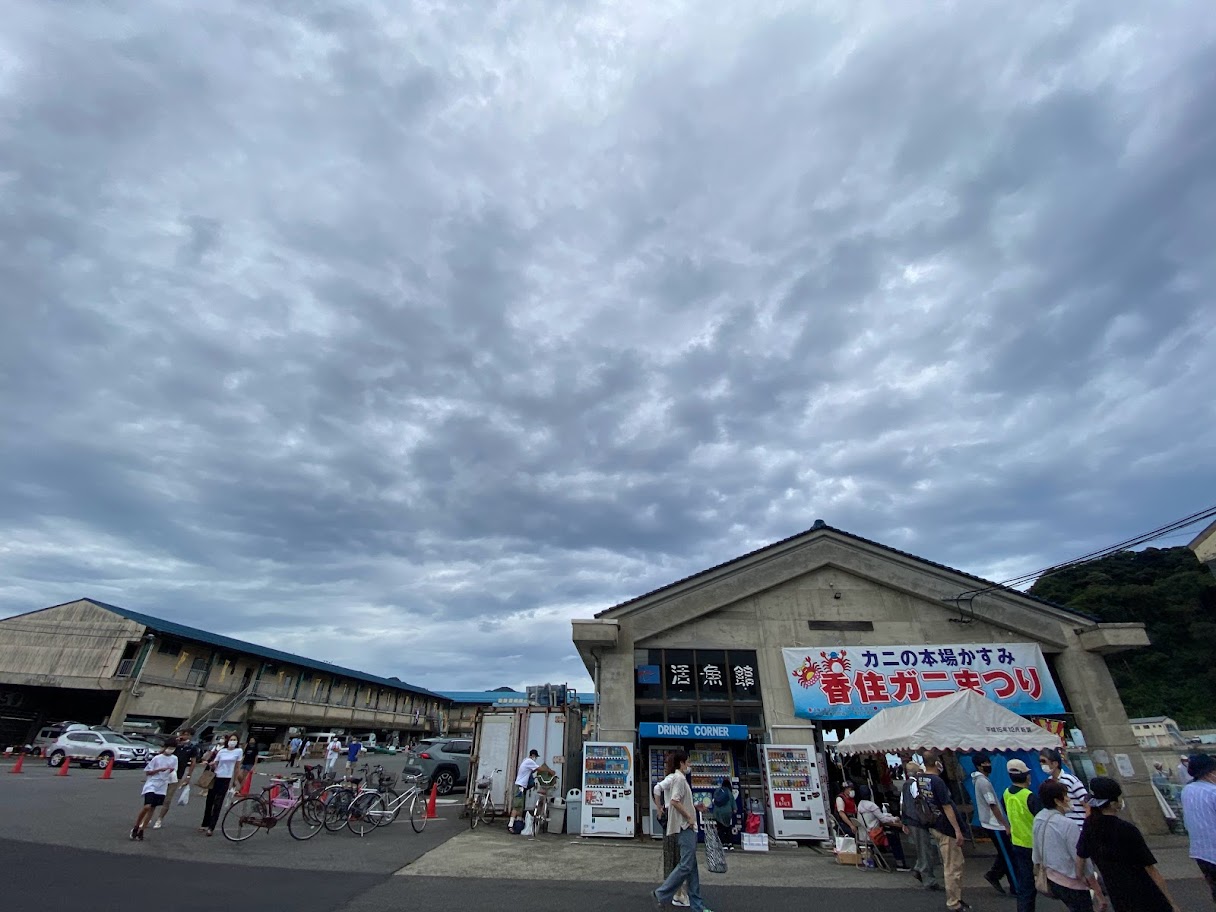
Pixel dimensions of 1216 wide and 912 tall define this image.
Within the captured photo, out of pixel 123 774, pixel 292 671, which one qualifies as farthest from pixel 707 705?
pixel 292 671

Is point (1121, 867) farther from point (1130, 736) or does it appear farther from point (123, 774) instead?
point (123, 774)

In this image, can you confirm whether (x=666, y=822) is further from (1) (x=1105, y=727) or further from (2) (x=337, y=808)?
(1) (x=1105, y=727)

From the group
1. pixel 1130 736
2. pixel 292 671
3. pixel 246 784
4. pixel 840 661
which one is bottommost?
pixel 246 784

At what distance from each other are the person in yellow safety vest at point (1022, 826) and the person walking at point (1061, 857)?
1435 millimetres

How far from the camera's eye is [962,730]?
11.0 m

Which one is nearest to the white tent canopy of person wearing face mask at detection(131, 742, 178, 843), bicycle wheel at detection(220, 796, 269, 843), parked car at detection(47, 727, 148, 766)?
bicycle wheel at detection(220, 796, 269, 843)

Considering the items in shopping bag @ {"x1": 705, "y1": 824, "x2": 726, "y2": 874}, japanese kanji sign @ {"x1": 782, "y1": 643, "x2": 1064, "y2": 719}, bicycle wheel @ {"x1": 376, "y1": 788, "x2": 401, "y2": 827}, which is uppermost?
japanese kanji sign @ {"x1": 782, "y1": 643, "x2": 1064, "y2": 719}

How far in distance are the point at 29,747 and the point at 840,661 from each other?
131 feet

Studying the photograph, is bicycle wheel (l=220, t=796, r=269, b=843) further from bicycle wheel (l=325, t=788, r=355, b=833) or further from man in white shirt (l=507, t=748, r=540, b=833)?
man in white shirt (l=507, t=748, r=540, b=833)

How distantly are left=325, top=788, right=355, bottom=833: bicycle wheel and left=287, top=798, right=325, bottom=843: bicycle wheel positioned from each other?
144 mm

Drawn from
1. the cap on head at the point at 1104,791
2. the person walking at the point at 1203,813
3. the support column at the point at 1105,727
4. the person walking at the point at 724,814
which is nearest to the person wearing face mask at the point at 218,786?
the person walking at the point at 724,814

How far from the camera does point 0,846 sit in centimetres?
949

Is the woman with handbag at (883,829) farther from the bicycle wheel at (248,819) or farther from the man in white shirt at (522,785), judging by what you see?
the bicycle wheel at (248,819)

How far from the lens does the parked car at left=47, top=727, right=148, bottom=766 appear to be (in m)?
26.5
